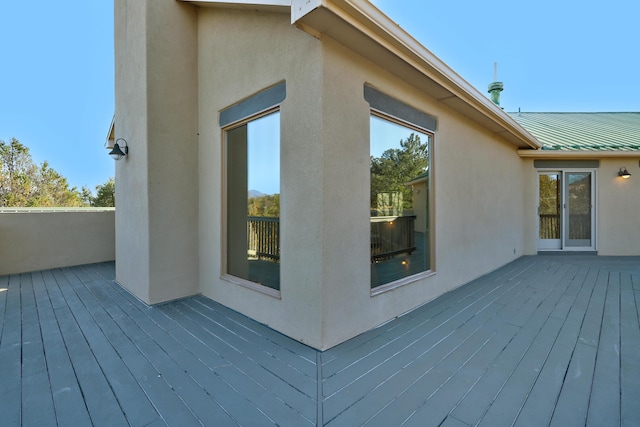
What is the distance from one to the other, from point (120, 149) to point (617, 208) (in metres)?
10.7

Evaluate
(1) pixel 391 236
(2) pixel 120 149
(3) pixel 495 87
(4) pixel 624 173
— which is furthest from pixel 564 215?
(2) pixel 120 149

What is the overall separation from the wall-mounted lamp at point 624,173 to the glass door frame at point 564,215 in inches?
21.2

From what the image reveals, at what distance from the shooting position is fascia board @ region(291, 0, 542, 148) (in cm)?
204

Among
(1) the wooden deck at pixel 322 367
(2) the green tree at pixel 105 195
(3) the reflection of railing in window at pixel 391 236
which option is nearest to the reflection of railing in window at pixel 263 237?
(1) the wooden deck at pixel 322 367

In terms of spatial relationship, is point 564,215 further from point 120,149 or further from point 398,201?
point 120,149

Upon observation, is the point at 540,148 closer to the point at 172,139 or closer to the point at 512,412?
the point at 512,412

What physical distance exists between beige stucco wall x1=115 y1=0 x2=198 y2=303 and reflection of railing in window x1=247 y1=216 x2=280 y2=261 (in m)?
1.06

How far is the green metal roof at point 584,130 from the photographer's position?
6875mm

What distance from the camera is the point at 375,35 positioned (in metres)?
2.39

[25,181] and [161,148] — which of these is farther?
[25,181]

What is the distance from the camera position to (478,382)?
197 cm

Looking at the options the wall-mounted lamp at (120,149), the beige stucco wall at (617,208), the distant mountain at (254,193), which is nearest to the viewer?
the distant mountain at (254,193)

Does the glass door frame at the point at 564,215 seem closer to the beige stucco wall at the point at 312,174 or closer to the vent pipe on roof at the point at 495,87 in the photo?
the vent pipe on roof at the point at 495,87

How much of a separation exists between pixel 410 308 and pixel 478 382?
4.53 ft
